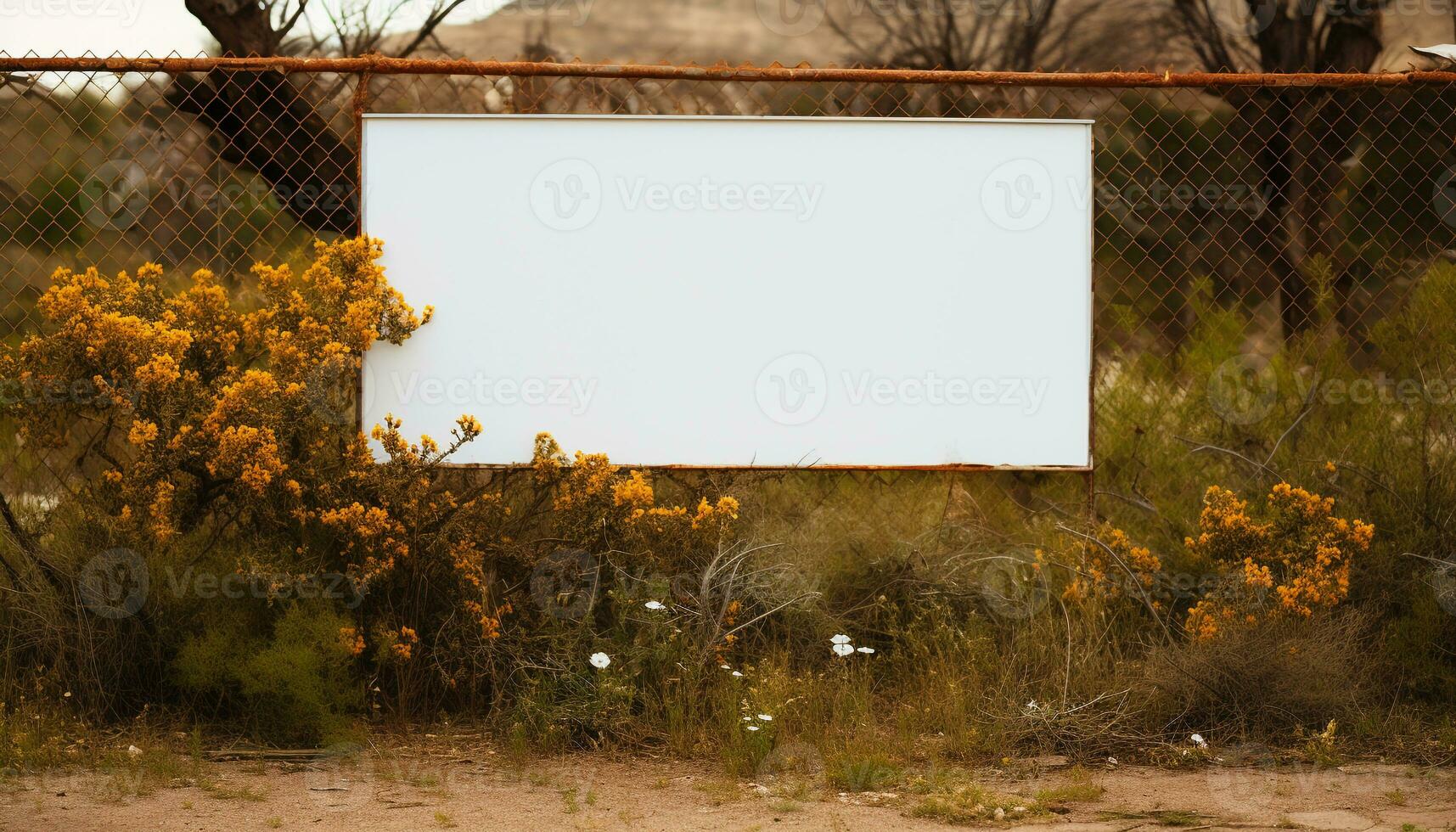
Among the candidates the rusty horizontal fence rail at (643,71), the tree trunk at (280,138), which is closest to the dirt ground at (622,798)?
the rusty horizontal fence rail at (643,71)

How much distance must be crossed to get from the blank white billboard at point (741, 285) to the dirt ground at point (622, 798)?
1.22 metres

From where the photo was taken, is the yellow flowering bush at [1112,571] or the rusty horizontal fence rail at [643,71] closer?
the rusty horizontal fence rail at [643,71]

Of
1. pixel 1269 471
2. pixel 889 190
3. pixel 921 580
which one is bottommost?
pixel 921 580

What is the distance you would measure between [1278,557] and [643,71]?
2946 mm

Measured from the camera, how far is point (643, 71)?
4.36 metres

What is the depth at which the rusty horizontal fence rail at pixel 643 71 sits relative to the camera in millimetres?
4270

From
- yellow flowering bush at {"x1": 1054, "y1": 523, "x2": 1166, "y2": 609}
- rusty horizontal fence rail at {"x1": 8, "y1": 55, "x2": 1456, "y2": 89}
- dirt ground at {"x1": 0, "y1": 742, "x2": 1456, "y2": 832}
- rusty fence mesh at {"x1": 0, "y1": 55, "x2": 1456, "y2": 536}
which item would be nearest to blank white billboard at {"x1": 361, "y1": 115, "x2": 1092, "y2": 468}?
rusty horizontal fence rail at {"x1": 8, "y1": 55, "x2": 1456, "y2": 89}

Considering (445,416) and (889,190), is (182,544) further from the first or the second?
(889,190)

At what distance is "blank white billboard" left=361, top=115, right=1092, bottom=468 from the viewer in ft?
14.3

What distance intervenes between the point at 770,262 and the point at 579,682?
5.62 feet

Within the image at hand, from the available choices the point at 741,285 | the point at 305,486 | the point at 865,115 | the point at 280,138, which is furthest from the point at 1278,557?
the point at 280,138

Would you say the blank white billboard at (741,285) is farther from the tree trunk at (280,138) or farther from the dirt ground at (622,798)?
the tree trunk at (280,138)

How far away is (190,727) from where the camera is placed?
3.96m

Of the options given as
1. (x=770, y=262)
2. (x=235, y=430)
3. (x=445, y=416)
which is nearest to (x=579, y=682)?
(x=445, y=416)
